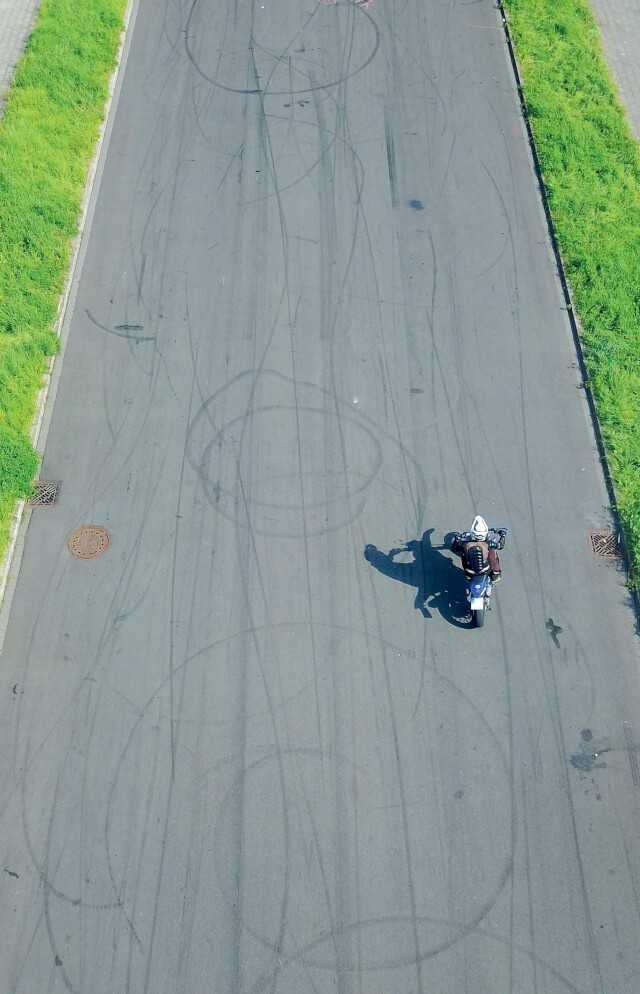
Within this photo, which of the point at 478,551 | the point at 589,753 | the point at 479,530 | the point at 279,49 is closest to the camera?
the point at 589,753

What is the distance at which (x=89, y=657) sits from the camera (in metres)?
12.8

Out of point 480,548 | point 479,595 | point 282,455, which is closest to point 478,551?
point 480,548

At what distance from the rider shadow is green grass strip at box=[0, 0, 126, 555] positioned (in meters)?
5.89

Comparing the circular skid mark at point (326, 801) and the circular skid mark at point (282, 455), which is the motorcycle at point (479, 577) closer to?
the circular skid mark at point (326, 801)

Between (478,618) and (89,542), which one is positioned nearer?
(478,618)

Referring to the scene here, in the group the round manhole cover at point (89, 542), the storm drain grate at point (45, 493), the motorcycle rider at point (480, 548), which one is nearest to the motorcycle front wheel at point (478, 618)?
the motorcycle rider at point (480, 548)

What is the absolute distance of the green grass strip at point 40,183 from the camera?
15.0m

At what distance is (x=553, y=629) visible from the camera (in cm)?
1309

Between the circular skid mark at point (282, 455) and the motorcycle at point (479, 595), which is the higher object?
the circular skid mark at point (282, 455)

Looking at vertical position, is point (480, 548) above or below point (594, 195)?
below

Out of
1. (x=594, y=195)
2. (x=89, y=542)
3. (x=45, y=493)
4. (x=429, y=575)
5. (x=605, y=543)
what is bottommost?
(x=429, y=575)

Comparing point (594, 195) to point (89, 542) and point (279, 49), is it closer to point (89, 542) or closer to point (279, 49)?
point (279, 49)

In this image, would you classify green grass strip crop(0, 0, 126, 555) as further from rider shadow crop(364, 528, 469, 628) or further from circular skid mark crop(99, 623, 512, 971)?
rider shadow crop(364, 528, 469, 628)

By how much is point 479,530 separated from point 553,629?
6.18ft
